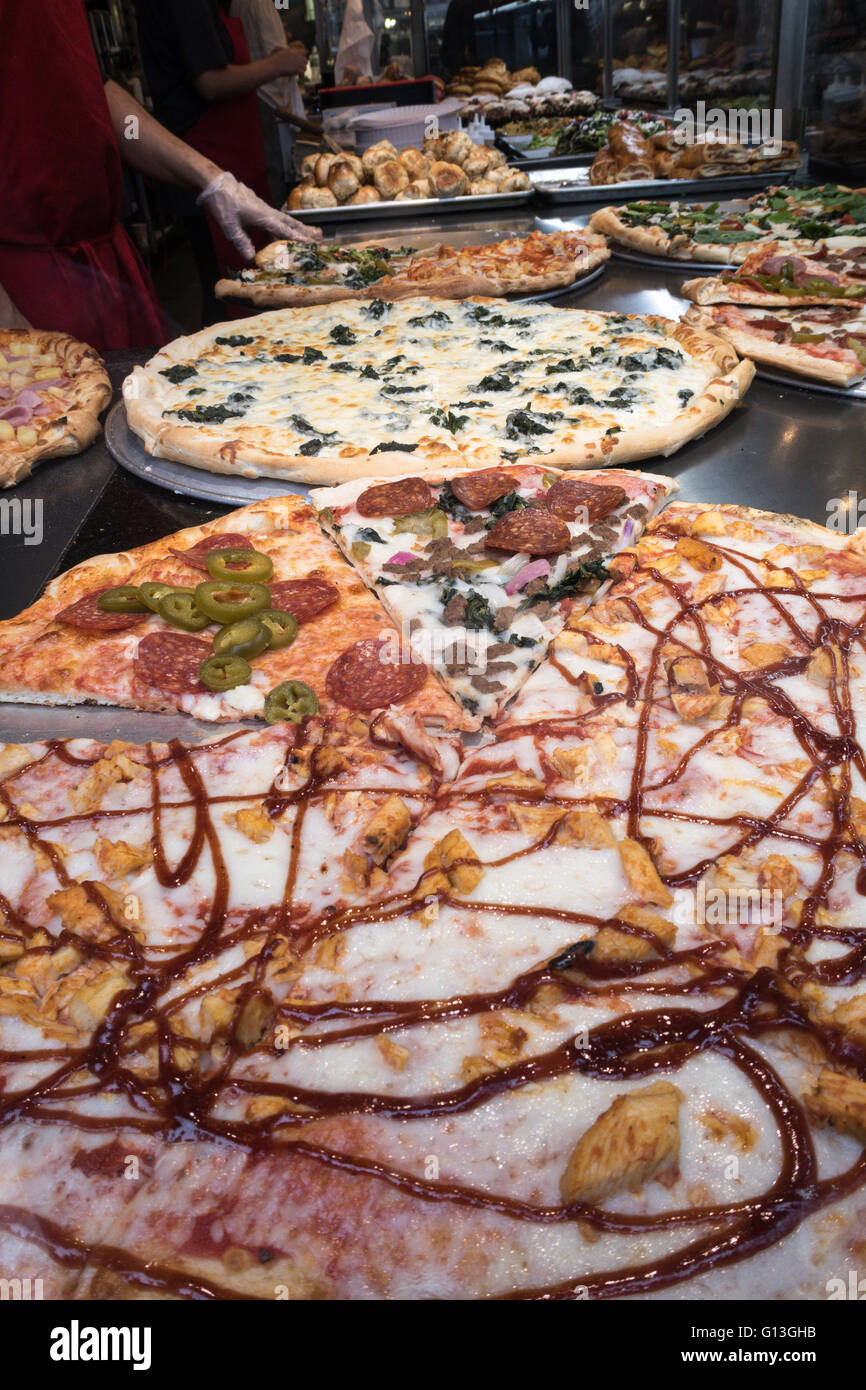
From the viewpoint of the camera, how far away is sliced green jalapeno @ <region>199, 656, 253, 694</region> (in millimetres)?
2609

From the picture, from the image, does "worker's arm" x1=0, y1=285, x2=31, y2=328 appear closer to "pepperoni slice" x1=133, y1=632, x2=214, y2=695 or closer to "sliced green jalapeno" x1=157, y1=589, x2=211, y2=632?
"sliced green jalapeno" x1=157, y1=589, x2=211, y2=632

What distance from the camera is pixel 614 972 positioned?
1706 mm

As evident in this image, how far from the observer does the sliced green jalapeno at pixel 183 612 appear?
9.30ft

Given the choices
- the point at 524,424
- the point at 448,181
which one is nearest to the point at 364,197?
the point at 448,181

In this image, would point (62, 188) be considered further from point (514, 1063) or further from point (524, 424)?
point (514, 1063)

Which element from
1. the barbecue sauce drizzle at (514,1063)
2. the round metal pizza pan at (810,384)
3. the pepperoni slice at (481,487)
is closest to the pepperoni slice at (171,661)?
the barbecue sauce drizzle at (514,1063)

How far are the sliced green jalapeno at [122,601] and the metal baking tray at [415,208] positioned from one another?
6.22 meters

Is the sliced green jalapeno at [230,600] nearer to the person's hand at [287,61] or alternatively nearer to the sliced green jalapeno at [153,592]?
the sliced green jalapeno at [153,592]

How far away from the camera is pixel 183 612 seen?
285 centimetres

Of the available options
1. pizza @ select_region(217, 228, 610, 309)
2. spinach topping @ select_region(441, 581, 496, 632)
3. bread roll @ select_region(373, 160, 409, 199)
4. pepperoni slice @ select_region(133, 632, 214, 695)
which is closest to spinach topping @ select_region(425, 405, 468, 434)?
spinach topping @ select_region(441, 581, 496, 632)

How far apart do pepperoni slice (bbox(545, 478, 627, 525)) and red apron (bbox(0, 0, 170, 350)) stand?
3.37m

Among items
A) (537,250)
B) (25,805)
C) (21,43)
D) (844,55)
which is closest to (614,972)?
(25,805)

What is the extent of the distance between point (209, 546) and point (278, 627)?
58 centimetres
